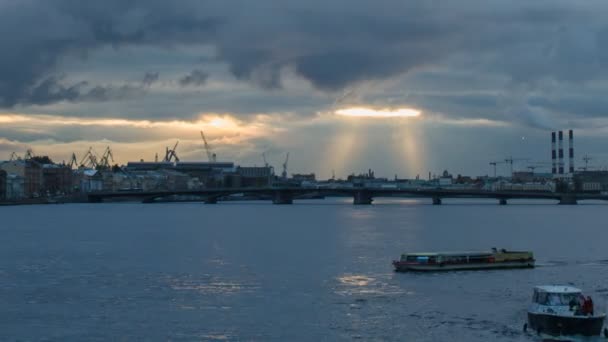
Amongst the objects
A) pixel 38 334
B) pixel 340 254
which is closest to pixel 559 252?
pixel 340 254

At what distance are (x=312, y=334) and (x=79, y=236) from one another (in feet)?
175

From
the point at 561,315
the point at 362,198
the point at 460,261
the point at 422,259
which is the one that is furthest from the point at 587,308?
the point at 362,198

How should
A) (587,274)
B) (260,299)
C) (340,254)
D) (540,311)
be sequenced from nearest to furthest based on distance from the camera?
1. (540,311)
2. (260,299)
3. (587,274)
4. (340,254)

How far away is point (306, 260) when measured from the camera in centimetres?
5678

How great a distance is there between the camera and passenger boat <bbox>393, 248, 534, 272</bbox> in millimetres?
50184

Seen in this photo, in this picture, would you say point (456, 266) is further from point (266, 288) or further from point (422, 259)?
point (266, 288)

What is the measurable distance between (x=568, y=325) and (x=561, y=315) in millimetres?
431

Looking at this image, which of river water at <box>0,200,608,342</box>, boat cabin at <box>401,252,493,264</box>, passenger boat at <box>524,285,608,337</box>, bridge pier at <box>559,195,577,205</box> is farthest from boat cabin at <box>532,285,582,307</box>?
bridge pier at <box>559,195,577,205</box>

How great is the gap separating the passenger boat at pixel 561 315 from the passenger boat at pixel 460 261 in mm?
18146

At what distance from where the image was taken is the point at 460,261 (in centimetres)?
5122

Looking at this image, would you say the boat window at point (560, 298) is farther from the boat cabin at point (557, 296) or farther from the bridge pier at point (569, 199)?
the bridge pier at point (569, 199)

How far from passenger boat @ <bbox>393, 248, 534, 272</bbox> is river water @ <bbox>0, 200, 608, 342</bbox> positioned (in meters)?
1.05

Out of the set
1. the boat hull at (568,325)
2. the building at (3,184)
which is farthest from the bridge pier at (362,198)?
the boat hull at (568,325)

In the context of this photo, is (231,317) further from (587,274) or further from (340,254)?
(340,254)
